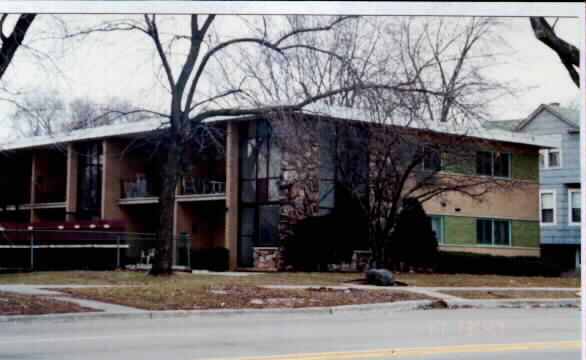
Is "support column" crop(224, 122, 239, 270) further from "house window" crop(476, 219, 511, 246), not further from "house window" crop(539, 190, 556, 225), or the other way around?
"house window" crop(539, 190, 556, 225)

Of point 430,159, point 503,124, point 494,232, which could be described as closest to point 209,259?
point 430,159

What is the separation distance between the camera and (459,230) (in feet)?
35.9

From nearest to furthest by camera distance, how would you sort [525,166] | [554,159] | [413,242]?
[554,159]
[525,166]
[413,242]

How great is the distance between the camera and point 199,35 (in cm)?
994

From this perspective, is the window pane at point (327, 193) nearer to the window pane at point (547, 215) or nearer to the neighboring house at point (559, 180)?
the neighboring house at point (559, 180)

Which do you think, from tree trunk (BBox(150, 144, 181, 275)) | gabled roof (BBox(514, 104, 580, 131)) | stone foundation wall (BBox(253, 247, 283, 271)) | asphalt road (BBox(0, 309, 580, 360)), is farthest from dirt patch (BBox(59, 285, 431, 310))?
gabled roof (BBox(514, 104, 580, 131))

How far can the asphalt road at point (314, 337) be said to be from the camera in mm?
8648

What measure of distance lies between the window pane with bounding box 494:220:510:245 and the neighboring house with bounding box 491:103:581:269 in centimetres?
45

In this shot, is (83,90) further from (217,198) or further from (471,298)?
(471,298)

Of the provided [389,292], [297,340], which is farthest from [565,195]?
[297,340]

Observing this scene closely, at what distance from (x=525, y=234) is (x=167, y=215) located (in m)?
4.06

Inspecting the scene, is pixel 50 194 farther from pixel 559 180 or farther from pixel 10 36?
pixel 559 180

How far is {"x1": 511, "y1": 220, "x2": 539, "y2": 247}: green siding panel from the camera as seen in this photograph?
34.5 ft

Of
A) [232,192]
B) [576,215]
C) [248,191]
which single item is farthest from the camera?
[232,192]
